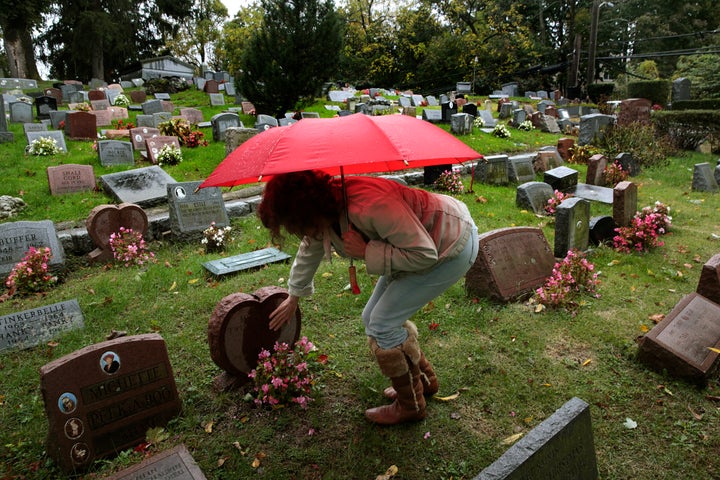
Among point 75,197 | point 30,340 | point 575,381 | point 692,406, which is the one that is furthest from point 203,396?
point 75,197

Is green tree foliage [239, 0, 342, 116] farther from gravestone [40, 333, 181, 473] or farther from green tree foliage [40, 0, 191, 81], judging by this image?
green tree foliage [40, 0, 191, 81]

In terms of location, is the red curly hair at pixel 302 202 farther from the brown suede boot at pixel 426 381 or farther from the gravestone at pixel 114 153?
the gravestone at pixel 114 153

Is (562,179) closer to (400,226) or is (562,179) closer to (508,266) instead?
(508,266)

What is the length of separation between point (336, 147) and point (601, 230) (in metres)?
5.43

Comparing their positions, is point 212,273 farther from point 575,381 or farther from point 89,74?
point 89,74

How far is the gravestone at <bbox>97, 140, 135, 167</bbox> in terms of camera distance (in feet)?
30.6

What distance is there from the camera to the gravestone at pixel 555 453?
5.55 feet

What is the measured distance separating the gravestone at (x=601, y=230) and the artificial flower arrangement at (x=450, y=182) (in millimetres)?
2971

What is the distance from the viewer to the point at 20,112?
43.1ft

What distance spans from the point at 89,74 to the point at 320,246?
37.5 meters

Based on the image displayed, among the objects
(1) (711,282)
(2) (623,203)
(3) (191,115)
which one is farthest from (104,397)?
(3) (191,115)

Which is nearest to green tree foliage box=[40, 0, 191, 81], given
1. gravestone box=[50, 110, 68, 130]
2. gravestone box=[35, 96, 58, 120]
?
gravestone box=[35, 96, 58, 120]

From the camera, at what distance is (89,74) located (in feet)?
107

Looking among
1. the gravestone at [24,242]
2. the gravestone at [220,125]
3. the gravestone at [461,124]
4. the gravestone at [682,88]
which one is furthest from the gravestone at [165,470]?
the gravestone at [682,88]
